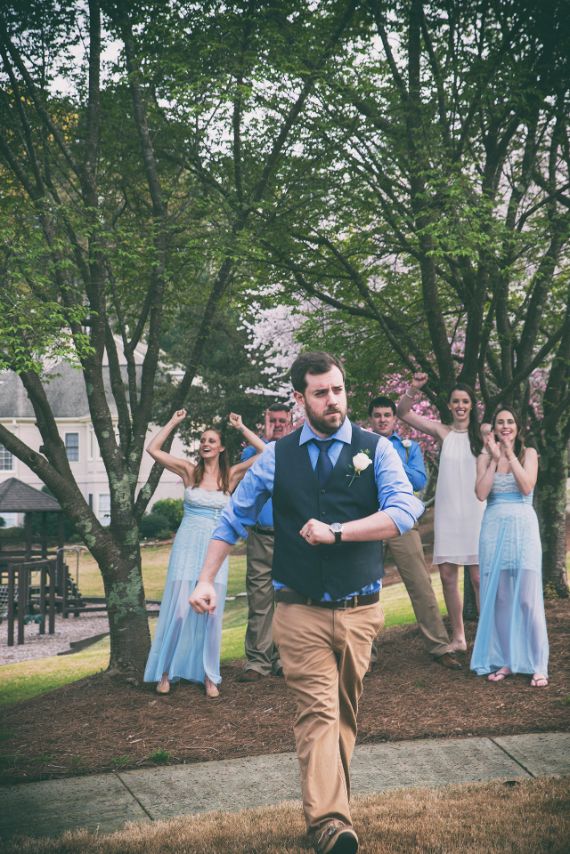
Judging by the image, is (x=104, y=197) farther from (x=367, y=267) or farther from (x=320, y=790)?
(x=320, y=790)

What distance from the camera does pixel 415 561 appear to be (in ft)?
27.1

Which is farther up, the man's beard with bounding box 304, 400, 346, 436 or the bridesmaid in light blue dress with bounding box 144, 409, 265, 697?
the man's beard with bounding box 304, 400, 346, 436

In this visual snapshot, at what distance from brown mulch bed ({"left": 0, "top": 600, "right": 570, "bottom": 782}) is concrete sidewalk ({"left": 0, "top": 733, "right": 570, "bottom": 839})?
0.25 meters

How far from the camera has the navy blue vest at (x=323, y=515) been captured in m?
4.29

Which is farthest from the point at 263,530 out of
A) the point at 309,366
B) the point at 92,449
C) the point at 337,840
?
the point at 92,449

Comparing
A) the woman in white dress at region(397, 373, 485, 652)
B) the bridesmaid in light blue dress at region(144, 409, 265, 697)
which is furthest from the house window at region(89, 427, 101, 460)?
the woman in white dress at region(397, 373, 485, 652)

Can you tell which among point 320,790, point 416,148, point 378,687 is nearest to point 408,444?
point 378,687

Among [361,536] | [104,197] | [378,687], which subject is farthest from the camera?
[104,197]

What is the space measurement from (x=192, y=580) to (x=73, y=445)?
4074 centimetres

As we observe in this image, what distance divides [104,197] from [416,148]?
408 centimetres

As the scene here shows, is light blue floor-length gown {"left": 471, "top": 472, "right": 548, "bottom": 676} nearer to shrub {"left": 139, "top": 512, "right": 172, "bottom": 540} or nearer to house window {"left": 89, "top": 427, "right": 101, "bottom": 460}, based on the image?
shrub {"left": 139, "top": 512, "right": 172, "bottom": 540}

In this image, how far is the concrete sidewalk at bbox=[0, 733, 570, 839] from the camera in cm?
507

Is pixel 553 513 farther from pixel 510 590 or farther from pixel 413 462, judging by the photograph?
pixel 510 590

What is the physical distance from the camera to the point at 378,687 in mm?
7836
